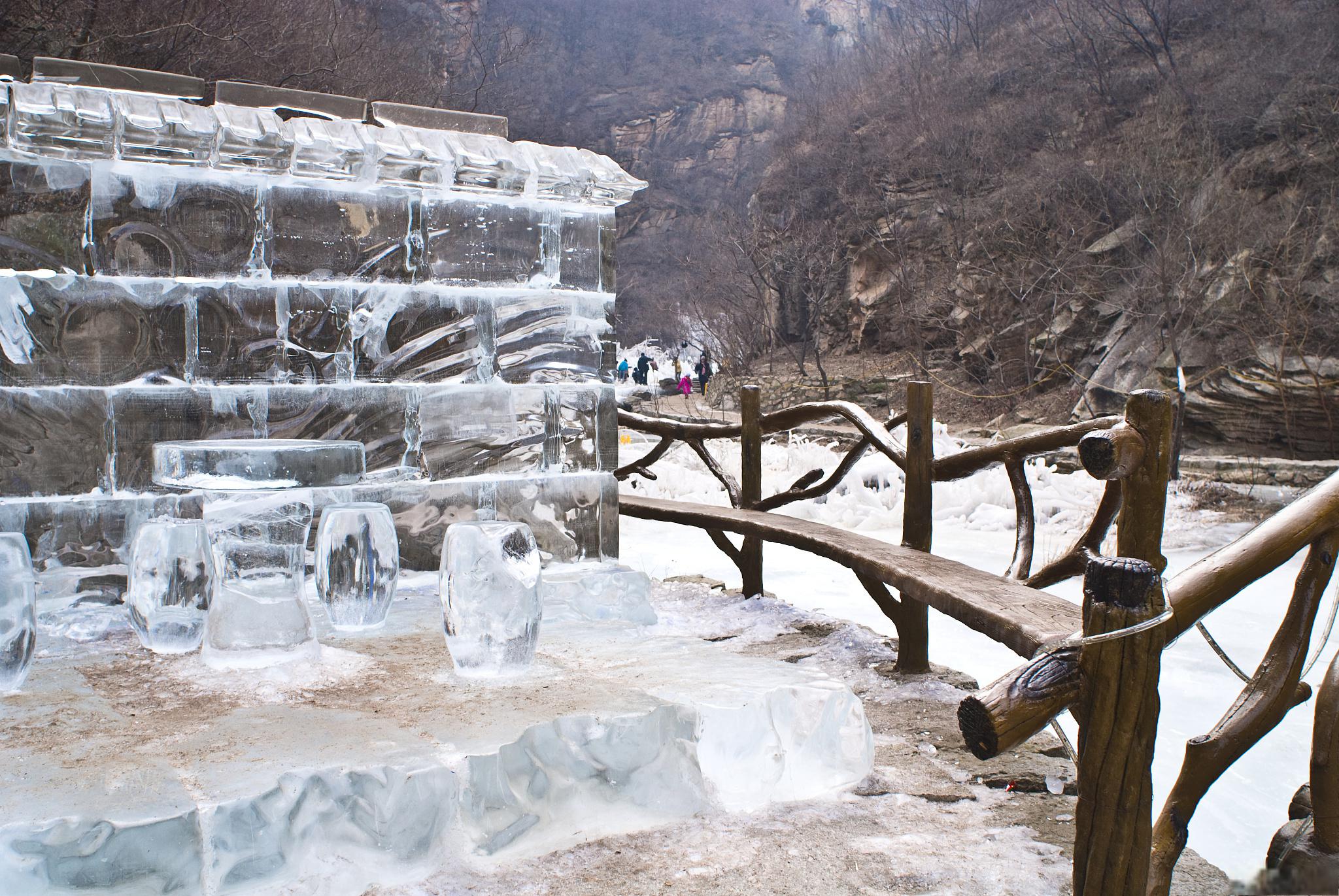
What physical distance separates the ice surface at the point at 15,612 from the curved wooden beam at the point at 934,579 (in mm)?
1760

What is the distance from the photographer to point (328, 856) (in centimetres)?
156

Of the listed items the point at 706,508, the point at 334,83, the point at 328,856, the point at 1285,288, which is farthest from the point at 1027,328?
the point at 328,856

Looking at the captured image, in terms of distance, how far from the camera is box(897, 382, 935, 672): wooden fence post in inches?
119

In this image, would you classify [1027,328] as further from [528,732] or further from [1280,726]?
[528,732]

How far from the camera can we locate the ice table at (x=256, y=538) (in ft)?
6.10

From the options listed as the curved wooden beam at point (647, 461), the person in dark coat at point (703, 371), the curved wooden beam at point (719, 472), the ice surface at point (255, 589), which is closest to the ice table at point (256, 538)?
the ice surface at point (255, 589)

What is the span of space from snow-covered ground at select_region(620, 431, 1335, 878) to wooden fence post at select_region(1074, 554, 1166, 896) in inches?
37.7

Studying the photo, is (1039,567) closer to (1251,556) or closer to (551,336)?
(551,336)

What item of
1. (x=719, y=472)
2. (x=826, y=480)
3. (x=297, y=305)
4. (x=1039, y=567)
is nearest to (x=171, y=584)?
(x=297, y=305)

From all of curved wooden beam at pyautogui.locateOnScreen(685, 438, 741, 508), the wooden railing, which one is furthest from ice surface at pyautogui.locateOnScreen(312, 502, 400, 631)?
curved wooden beam at pyautogui.locateOnScreen(685, 438, 741, 508)

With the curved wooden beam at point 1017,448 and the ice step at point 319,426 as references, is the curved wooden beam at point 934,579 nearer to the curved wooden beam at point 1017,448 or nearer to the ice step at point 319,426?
the curved wooden beam at point 1017,448

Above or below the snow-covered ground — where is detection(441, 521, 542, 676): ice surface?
above

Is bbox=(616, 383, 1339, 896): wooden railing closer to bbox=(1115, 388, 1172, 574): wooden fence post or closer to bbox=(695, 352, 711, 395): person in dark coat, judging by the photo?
bbox=(1115, 388, 1172, 574): wooden fence post

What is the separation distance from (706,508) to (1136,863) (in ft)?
8.67
